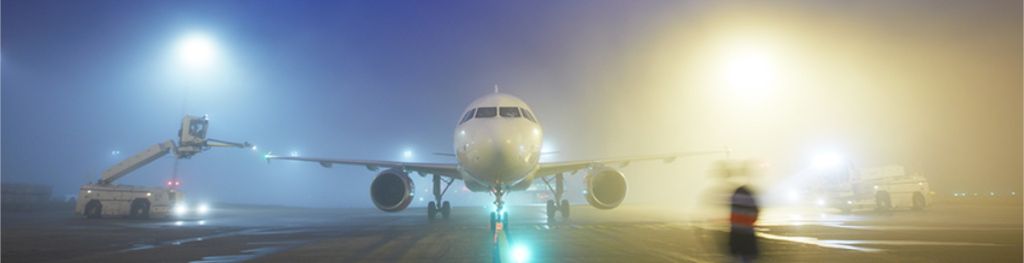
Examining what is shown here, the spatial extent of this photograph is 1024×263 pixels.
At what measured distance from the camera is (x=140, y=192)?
91.4ft

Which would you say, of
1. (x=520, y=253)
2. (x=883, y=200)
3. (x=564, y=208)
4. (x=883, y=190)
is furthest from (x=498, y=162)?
(x=883, y=190)

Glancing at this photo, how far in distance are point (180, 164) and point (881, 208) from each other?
100016mm

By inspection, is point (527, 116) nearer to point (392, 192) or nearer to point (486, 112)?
point (486, 112)

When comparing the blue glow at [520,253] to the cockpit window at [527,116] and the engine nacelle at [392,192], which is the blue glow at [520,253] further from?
the engine nacelle at [392,192]

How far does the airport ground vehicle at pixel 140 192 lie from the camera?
26.8 meters

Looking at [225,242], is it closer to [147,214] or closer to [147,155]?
[147,214]

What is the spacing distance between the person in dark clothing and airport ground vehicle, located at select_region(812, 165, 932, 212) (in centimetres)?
2488

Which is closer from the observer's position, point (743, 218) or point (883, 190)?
point (743, 218)

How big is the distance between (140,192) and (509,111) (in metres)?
24.2

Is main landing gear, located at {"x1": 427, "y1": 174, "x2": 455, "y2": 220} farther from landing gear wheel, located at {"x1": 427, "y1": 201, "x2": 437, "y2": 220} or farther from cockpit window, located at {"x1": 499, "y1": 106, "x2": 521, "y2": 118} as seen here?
cockpit window, located at {"x1": 499, "y1": 106, "x2": 521, "y2": 118}

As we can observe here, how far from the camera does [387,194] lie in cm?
1819

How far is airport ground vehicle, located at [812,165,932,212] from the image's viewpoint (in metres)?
27.3

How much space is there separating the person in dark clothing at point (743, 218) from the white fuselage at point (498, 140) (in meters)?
7.07

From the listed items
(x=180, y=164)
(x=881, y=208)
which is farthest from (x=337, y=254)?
(x=180, y=164)
